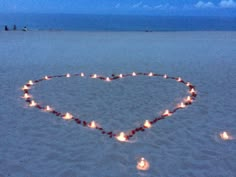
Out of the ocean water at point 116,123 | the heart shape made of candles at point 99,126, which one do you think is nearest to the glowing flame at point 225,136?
the ocean water at point 116,123

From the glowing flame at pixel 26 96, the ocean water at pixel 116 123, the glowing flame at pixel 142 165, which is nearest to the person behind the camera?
the glowing flame at pixel 142 165

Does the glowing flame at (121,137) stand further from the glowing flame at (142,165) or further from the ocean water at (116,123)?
the glowing flame at (142,165)

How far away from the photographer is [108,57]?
17.8m

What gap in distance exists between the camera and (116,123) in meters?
7.84

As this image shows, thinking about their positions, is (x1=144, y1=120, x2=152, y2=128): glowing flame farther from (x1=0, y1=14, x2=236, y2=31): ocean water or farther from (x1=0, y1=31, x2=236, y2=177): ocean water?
(x1=0, y1=14, x2=236, y2=31): ocean water

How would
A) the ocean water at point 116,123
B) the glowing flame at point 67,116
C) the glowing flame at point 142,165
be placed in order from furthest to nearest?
the glowing flame at point 67,116
the ocean water at point 116,123
the glowing flame at point 142,165

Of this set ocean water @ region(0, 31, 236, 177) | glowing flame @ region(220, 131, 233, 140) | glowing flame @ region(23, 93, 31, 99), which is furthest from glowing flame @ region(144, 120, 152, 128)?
glowing flame @ region(23, 93, 31, 99)

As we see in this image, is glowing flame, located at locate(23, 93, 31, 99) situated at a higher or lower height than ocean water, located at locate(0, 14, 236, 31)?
lower

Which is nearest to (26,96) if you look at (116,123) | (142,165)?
(116,123)

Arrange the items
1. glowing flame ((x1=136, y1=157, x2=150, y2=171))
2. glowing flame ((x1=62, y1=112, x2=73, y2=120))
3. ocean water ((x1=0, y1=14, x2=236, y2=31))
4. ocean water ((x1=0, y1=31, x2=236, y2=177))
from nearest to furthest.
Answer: glowing flame ((x1=136, y1=157, x2=150, y2=171)), ocean water ((x1=0, y1=31, x2=236, y2=177)), glowing flame ((x1=62, y1=112, x2=73, y2=120)), ocean water ((x1=0, y1=14, x2=236, y2=31))

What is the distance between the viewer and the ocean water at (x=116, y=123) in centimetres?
589

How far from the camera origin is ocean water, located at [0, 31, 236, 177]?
19.3 ft

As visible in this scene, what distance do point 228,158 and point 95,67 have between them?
31.1ft

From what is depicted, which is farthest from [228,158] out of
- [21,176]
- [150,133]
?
[21,176]
